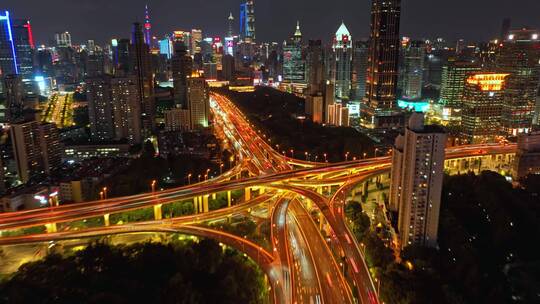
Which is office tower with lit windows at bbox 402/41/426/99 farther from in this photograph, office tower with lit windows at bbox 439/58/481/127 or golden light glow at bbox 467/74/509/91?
golden light glow at bbox 467/74/509/91

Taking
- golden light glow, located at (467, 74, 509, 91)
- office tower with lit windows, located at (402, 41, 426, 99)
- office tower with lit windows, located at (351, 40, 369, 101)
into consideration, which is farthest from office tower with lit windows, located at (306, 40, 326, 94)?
golden light glow, located at (467, 74, 509, 91)

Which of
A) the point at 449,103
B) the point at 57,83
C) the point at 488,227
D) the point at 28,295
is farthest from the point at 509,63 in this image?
the point at 57,83

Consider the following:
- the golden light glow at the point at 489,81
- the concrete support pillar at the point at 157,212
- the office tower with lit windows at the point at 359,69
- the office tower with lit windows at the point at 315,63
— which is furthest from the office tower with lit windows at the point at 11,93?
the office tower with lit windows at the point at 359,69

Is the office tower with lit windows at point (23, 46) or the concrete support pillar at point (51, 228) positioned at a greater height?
the office tower with lit windows at point (23, 46)

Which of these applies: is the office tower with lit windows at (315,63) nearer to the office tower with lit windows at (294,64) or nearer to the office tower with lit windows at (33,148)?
the office tower with lit windows at (294,64)

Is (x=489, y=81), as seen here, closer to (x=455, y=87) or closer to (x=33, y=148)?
(x=455, y=87)

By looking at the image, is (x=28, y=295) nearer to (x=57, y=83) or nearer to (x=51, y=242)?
(x=51, y=242)
